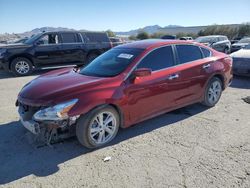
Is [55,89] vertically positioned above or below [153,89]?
above

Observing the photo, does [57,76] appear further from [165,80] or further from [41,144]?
[165,80]

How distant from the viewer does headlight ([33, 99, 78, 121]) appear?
3.56 metres

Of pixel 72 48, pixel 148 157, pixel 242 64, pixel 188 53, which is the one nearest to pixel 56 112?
pixel 148 157

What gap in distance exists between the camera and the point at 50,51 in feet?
36.1

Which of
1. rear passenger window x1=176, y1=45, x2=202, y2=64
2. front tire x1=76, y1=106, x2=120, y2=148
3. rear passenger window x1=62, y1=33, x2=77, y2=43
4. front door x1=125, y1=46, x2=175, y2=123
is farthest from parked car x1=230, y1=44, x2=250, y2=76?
rear passenger window x1=62, y1=33, x2=77, y2=43

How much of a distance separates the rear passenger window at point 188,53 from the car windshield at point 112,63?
997 millimetres

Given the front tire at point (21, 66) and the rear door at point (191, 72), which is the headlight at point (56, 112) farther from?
the front tire at point (21, 66)

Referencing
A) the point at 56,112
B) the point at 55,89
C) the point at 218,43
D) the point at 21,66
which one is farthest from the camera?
the point at 218,43

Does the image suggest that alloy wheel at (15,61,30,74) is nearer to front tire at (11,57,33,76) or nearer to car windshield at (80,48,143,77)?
front tire at (11,57,33,76)

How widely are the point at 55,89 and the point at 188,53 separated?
2.94 meters

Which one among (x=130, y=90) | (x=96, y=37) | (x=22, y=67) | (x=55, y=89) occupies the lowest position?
(x=22, y=67)

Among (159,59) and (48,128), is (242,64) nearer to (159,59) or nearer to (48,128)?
(159,59)

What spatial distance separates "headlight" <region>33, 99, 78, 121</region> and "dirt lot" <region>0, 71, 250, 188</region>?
2.05ft

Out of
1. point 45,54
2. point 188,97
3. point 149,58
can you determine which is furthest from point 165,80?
point 45,54
